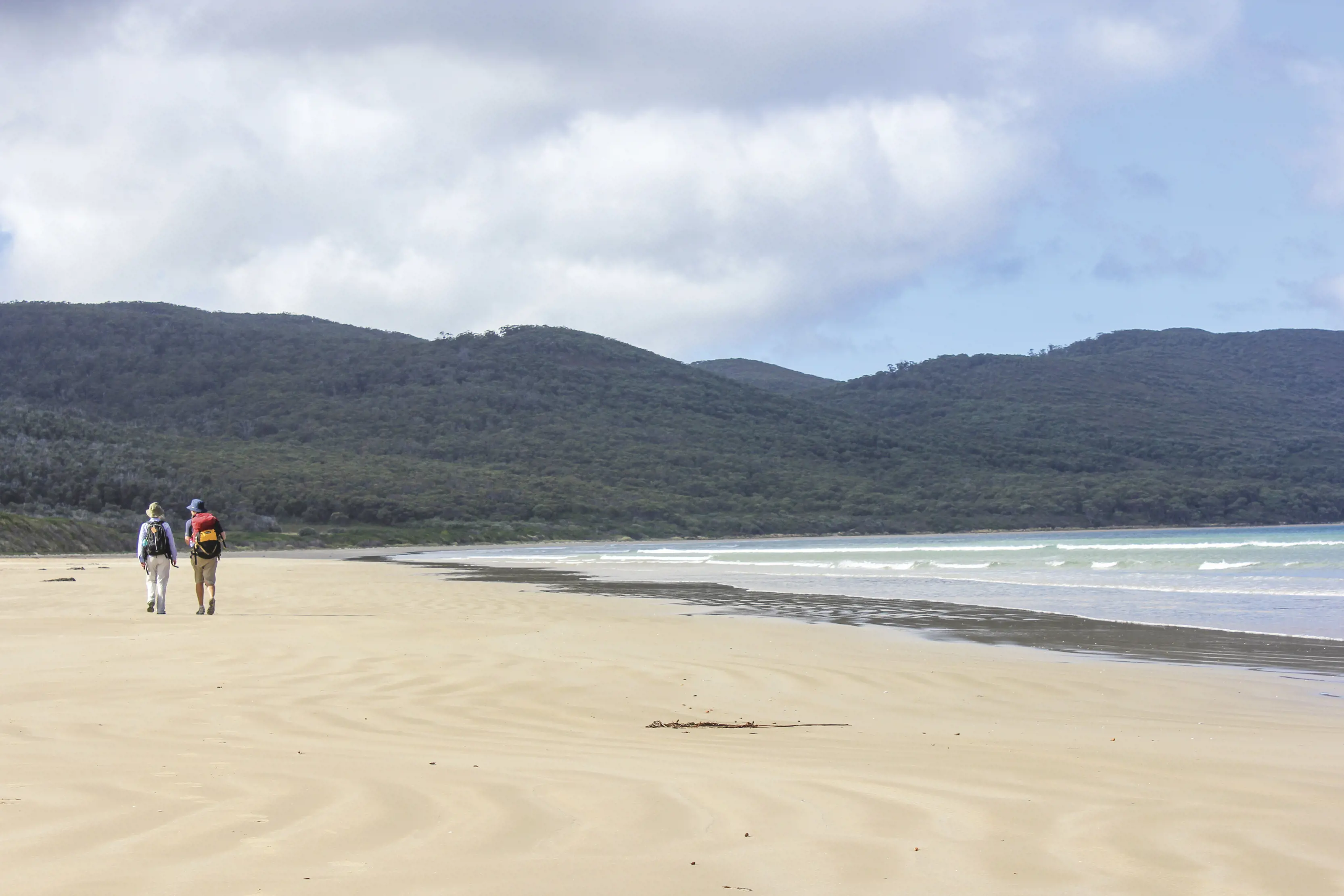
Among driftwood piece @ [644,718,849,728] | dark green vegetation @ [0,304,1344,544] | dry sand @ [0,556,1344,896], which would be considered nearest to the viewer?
dry sand @ [0,556,1344,896]

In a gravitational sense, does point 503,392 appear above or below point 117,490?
above

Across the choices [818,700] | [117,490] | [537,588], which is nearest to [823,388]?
[117,490]

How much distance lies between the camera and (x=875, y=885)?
11.6 ft

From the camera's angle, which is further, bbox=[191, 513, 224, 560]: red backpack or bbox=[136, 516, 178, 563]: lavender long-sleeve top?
bbox=[191, 513, 224, 560]: red backpack

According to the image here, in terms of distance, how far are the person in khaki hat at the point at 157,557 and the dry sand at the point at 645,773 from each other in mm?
4361

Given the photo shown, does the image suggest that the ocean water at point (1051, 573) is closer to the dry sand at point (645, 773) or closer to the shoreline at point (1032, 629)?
the shoreline at point (1032, 629)

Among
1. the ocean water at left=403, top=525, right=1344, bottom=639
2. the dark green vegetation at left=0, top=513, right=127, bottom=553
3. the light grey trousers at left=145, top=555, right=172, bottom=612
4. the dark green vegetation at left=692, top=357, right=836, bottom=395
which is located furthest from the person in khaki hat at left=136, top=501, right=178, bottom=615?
the dark green vegetation at left=692, top=357, right=836, bottom=395

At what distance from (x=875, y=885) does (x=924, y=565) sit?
29.6 m

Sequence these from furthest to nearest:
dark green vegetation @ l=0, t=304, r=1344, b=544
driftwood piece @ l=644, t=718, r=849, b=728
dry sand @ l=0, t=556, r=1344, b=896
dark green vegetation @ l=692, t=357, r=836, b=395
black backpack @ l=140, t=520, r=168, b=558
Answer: dark green vegetation @ l=692, t=357, r=836, b=395 < dark green vegetation @ l=0, t=304, r=1344, b=544 < black backpack @ l=140, t=520, r=168, b=558 < driftwood piece @ l=644, t=718, r=849, b=728 < dry sand @ l=0, t=556, r=1344, b=896

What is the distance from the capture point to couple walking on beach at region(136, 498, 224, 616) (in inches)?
597

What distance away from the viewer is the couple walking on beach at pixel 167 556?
49.8ft

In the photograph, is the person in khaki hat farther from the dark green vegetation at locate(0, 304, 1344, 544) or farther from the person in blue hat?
the dark green vegetation at locate(0, 304, 1344, 544)

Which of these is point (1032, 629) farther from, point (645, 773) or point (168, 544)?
point (168, 544)

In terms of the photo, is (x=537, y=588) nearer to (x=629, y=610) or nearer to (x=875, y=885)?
(x=629, y=610)
